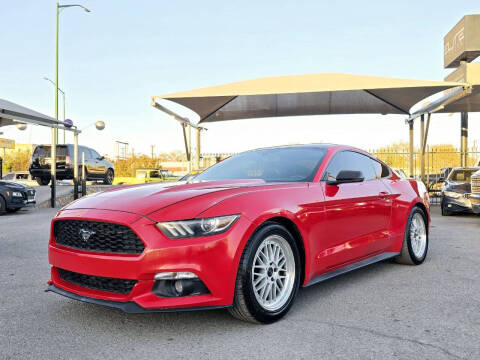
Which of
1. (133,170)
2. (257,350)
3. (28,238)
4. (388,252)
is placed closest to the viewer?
(257,350)

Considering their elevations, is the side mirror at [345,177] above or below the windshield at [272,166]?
below

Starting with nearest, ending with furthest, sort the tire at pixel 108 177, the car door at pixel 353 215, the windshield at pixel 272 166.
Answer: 1. the car door at pixel 353 215
2. the windshield at pixel 272 166
3. the tire at pixel 108 177

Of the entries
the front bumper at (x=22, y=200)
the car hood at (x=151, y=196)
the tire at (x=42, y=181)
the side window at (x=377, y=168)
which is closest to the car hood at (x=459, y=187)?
the side window at (x=377, y=168)

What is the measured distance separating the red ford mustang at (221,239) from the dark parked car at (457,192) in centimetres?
790

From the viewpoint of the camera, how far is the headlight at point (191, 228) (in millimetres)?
2969

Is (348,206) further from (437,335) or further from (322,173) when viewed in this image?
(437,335)

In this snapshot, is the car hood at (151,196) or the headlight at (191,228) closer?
the headlight at (191,228)

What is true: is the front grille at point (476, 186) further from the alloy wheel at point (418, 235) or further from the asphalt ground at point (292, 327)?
the asphalt ground at point (292, 327)

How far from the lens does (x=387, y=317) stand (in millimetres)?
3445

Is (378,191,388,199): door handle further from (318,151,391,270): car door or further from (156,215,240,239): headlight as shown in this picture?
(156,215,240,239): headlight

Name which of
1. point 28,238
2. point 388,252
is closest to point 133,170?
point 28,238

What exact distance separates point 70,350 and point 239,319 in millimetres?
1175

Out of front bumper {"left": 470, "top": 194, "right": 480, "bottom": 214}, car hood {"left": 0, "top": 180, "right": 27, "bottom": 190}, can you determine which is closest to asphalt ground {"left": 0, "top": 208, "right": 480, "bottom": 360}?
front bumper {"left": 470, "top": 194, "right": 480, "bottom": 214}

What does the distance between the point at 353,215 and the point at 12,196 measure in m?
10.6
